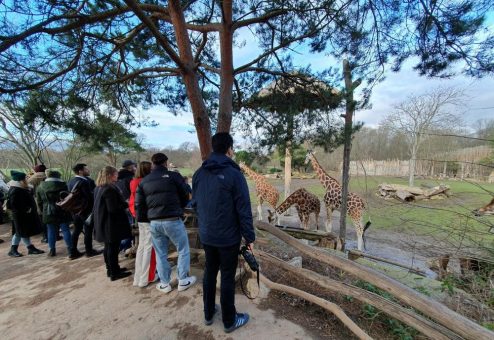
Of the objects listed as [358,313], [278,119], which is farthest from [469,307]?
[278,119]

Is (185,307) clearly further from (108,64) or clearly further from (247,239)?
(108,64)

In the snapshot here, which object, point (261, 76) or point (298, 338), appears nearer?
point (298, 338)

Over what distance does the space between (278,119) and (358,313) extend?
3.38 meters

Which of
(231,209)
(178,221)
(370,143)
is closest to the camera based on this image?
(231,209)

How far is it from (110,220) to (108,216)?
0.20 ft

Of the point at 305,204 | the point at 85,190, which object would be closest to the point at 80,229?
the point at 85,190

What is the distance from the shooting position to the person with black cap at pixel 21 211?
462 cm

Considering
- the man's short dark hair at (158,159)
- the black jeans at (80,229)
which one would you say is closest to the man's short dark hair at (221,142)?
the man's short dark hair at (158,159)

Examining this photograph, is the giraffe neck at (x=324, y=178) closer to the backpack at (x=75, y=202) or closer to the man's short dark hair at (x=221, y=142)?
the man's short dark hair at (x=221, y=142)

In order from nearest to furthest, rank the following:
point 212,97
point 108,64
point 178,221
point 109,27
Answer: point 178,221
point 109,27
point 108,64
point 212,97

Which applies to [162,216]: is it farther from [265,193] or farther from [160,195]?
[265,193]

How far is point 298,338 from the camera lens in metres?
2.21

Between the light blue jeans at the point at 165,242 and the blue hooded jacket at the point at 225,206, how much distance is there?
0.83 metres

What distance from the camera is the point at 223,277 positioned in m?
2.20
